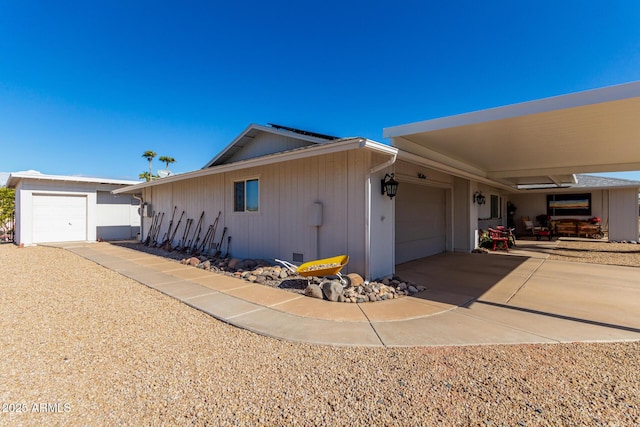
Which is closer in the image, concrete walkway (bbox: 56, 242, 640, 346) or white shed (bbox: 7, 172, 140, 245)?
concrete walkway (bbox: 56, 242, 640, 346)

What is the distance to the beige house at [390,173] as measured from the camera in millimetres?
5242

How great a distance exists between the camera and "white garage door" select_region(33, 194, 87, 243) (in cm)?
1233

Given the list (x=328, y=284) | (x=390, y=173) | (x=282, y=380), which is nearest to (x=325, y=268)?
(x=328, y=284)

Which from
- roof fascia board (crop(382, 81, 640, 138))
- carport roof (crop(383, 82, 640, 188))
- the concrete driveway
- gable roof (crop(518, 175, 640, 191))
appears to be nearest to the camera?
the concrete driveway

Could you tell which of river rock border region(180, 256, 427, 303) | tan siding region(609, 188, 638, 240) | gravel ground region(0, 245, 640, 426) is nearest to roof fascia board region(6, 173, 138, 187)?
river rock border region(180, 256, 427, 303)

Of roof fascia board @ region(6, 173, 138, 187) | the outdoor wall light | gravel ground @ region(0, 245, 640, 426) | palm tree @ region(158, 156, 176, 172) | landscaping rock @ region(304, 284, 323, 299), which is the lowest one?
gravel ground @ region(0, 245, 640, 426)

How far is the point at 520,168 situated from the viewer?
1089 cm

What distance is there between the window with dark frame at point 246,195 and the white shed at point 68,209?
30.3 feet

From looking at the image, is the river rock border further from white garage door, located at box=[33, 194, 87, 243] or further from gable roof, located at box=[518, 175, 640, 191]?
gable roof, located at box=[518, 175, 640, 191]

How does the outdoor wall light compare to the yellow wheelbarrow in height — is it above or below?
above

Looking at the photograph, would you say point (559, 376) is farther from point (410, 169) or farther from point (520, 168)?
point (520, 168)

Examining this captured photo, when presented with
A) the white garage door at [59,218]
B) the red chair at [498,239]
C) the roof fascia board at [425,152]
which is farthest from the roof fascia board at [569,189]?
the white garage door at [59,218]

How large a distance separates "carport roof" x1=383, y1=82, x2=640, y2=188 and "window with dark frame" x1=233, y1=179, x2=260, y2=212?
12.5 ft

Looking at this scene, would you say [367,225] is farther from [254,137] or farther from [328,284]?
[254,137]
